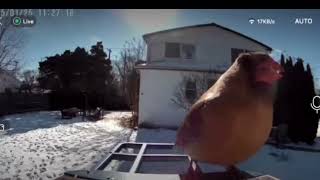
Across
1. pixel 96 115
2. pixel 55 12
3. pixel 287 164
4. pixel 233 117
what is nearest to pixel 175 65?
pixel 96 115

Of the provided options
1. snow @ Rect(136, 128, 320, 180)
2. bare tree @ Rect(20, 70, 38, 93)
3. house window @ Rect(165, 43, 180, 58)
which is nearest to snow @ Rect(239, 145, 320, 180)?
snow @ Rect(136, 128, 320, 180)

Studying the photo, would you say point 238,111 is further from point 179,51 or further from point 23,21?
point 179,51

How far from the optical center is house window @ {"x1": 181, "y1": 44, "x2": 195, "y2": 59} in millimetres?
1745

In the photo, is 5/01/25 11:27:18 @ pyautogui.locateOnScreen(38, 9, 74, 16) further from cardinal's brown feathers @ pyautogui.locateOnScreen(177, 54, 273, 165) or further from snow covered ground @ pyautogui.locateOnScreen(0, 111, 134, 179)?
cardinal's brown feathers @ pyautogui.locateOnScreen(177, 54, 273, 165)

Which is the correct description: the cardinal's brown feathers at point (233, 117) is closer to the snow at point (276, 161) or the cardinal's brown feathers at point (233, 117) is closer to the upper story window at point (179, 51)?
the snow at point (276, 161)

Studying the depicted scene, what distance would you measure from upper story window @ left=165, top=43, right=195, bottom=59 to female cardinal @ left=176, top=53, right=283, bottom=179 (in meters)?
0.75

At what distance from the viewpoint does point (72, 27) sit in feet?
4.63

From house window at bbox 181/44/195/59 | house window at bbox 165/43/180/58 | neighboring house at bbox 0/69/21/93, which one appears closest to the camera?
neighboring house at bbox 0/69/21/93

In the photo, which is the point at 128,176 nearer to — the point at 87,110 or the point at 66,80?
the point at 87,110

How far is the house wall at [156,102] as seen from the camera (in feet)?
5.01

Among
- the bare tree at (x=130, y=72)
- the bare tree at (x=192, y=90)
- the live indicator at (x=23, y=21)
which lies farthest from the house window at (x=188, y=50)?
the live indicator at (x=23, y=21)

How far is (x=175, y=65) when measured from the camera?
1827 mm

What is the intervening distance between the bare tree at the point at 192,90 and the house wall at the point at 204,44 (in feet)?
0.23

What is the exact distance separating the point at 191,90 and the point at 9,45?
2.19ft
